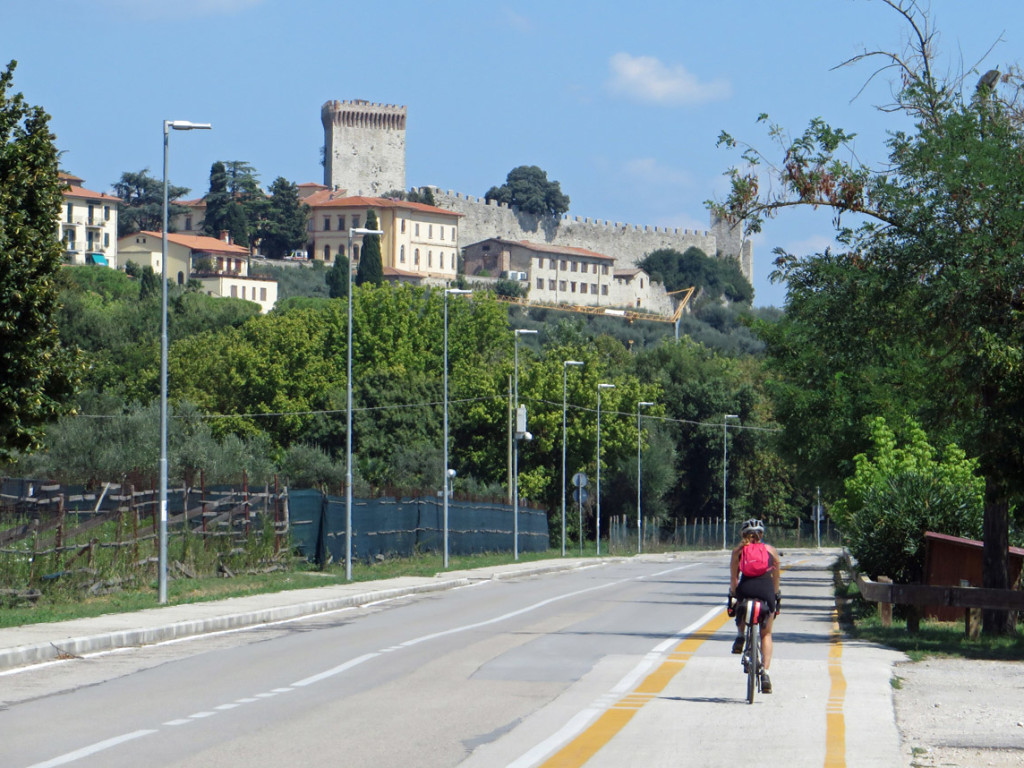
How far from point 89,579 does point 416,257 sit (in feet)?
528

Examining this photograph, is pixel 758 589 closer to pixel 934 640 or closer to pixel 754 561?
pixel 754 561

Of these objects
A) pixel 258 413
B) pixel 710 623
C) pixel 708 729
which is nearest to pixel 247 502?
pixel 710 623

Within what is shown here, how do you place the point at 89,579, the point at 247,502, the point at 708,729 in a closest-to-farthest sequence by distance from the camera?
the point at 708,729 → the point at 89,579 → the point at 247,502

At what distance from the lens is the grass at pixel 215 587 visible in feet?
70.6

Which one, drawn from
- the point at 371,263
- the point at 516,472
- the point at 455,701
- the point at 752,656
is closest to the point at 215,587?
the point at 455,701

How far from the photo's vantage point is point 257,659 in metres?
16.4

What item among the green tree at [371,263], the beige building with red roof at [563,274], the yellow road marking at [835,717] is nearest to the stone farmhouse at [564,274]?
the beige building with red roof at [563,274]

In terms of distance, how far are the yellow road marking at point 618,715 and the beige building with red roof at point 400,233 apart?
534ft

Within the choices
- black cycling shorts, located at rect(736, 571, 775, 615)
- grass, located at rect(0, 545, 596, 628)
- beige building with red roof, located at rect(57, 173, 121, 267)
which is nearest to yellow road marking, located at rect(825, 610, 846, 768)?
black cycling shorts, located at rect(736, 571, 775, 615)

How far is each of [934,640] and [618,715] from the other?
8879 millimetres

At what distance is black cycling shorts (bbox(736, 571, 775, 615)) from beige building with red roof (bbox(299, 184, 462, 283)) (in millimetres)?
166072

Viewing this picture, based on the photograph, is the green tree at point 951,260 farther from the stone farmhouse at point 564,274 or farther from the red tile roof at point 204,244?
the stone farmhouse at point 564,274

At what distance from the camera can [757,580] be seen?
12828 millimetres

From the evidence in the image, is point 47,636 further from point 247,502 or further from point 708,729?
point 247,502
